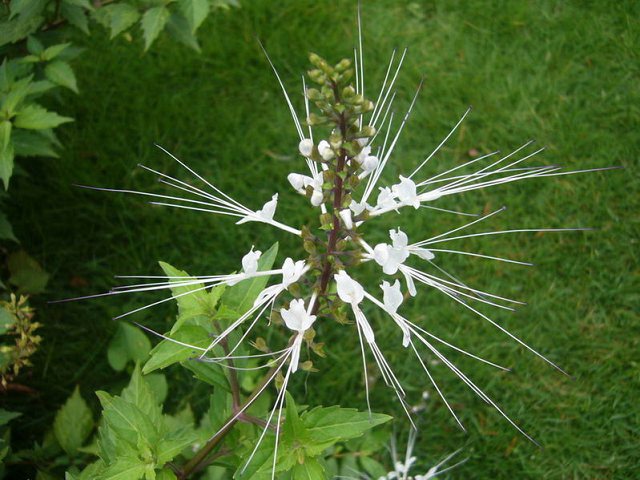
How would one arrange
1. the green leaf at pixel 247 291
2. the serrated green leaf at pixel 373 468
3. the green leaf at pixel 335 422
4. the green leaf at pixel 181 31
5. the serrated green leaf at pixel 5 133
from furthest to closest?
1. the green leaf at pixel 181 31
2. the serrated green leaf at pixel 373 468
3. the serrated green leaf at pixel 5 133
4. the green leaf at pixel 247 291
5. the green leaf at pixel 335 422

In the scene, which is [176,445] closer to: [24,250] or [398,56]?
[24,250]

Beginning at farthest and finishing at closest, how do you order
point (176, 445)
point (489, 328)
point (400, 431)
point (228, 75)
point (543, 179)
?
point (228, 75), point (543, 179), point (489, 328), point (400, 431), point (176, 445)

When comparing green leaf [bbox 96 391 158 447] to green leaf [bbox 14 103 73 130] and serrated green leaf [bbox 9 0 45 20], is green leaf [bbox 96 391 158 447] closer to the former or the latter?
green leaf [bbox 14 103 73 130]

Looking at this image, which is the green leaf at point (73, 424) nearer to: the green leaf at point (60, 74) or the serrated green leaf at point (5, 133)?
the serrated green leaf at point (5, 133)

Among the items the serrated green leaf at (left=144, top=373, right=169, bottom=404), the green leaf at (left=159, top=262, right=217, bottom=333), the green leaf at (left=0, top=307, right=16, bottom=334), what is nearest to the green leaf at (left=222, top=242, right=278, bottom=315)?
the green leaf at (left=159, top=262, right=217, bottom=333)

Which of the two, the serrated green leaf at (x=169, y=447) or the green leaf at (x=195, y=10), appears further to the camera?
the green leaf at (x=195, y=10)

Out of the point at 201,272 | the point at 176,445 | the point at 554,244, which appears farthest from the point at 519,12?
the point at 176,445

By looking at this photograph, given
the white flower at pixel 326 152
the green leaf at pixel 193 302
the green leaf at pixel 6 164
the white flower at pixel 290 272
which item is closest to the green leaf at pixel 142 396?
the green leaf at pixel 193 302
